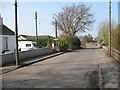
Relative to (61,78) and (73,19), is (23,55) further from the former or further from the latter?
(73,19)

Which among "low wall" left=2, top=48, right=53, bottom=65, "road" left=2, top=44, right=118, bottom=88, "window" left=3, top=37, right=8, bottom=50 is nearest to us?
"road" left=2, top=44, right=118, bottom=88

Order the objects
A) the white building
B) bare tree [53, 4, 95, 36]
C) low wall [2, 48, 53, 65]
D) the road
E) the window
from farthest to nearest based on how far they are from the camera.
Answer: bare tree [53, 4, 95, 36] → the window → the white building → low wall [2, 48, 53, 65] → the road

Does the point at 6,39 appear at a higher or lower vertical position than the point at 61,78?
higher

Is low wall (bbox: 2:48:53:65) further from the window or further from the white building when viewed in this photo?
the window

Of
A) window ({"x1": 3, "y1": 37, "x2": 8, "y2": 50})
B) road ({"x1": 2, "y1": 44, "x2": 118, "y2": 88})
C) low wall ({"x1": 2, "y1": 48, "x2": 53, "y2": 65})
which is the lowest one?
road ({"x1": 2, "y1": 44, "x2": 118, "y2": 88})

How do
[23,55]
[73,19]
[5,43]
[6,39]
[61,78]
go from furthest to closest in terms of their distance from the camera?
[73,19], [6,39], [5,43], [23,55], [61,78]

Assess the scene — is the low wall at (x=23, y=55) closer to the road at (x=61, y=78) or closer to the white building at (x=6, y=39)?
the road at (x=61, y=78)

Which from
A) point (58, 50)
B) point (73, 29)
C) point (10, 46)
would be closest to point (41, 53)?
point (10, 46)

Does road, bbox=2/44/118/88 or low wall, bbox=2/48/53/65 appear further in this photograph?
low wall, bbox=2/48/53/65

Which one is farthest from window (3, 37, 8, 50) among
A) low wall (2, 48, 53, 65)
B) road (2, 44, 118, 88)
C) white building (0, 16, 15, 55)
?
road (2, 44, 118, 88)

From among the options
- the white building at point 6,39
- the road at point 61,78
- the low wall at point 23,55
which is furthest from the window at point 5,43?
the road at point 61,78

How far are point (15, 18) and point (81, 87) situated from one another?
1089cm

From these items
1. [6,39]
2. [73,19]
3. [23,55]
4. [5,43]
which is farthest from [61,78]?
[73,19]

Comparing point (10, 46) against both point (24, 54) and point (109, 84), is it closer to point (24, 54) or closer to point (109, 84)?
point (24, 54)
